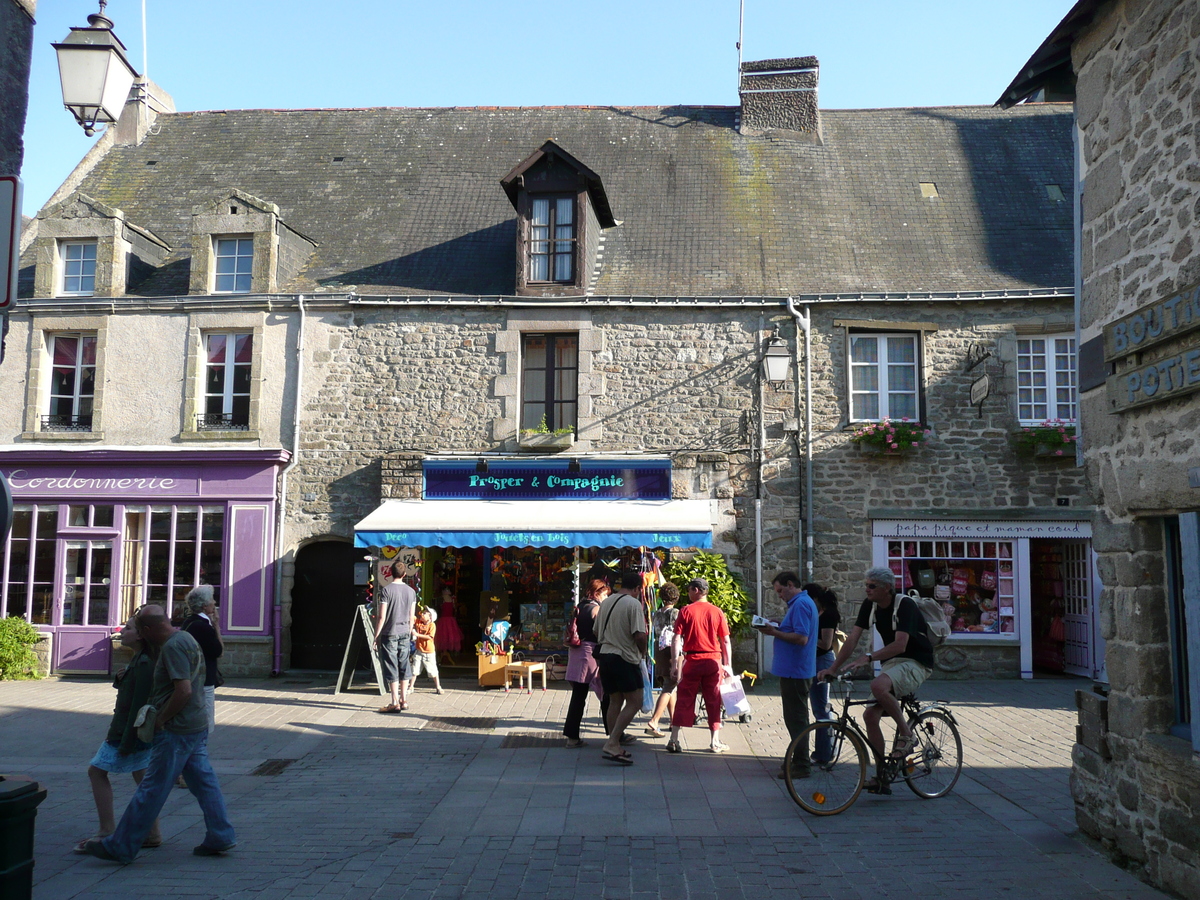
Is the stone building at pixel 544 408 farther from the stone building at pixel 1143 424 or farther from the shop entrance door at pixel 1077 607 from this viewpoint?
the stone building at pixel 1143 424

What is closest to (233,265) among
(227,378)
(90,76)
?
(227,378)

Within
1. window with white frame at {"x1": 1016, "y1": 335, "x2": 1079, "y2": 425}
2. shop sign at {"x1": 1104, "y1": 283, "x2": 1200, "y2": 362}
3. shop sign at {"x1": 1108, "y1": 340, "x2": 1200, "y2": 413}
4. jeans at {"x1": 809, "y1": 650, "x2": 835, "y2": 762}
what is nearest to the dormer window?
window with white frame at {"x1": 1016, "y1": 335, "x2": 1079, "y2": 425}

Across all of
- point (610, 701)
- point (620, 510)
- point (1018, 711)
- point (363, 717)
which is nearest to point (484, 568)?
point (620, 510)

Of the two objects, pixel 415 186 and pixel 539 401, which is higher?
pixel 415 186

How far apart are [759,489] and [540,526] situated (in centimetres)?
311

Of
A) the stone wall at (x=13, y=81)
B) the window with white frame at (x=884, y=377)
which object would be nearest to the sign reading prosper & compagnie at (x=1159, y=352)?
the stone wall at (x=13, y=81)

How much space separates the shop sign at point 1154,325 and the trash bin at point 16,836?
550cm

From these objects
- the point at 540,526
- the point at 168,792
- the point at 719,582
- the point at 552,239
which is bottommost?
the point at 168,792

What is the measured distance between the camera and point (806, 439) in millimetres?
12461

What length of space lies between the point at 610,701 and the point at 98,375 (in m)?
9.56

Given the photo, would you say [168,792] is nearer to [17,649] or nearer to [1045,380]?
[17,649]

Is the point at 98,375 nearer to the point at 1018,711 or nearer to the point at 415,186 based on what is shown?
the point at 415,186

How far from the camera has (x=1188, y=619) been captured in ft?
15.2

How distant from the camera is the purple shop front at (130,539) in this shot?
41.4 feet
